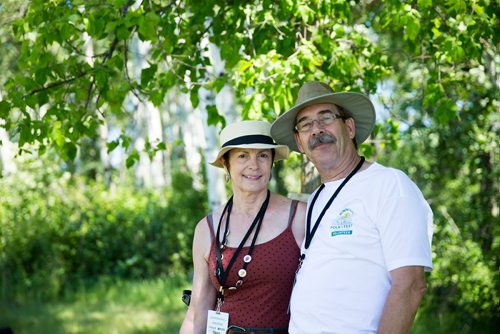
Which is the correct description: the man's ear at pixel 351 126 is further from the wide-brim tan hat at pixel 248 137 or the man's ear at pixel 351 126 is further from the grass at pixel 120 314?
the grass at pixel 120 314

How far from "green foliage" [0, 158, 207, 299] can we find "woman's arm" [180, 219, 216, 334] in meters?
10.00

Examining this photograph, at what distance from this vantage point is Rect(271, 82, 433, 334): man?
2920 millimetres

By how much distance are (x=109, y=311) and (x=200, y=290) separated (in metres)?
8.15

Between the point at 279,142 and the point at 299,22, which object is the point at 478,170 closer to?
the point at 299,22

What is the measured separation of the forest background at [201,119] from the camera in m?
4.66

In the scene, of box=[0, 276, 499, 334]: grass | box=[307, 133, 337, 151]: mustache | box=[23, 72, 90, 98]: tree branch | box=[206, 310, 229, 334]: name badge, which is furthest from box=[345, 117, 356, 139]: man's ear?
box=[0, 276, 499, 334]: grass

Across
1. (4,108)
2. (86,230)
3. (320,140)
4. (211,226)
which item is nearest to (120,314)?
(86,230)

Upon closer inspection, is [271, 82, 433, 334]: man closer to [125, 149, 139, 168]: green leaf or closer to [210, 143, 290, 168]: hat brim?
[210, 143, 290, 168]: hat brim

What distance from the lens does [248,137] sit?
374 centimetres

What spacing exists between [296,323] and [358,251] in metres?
0.49

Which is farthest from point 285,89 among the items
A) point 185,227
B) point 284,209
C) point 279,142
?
point 185,227

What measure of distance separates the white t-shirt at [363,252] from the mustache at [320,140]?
0.31 meters

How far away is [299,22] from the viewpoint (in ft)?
16.9

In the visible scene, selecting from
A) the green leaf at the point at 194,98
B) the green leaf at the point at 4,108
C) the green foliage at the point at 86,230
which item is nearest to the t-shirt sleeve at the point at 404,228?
the green leaf at the point at 194,98
